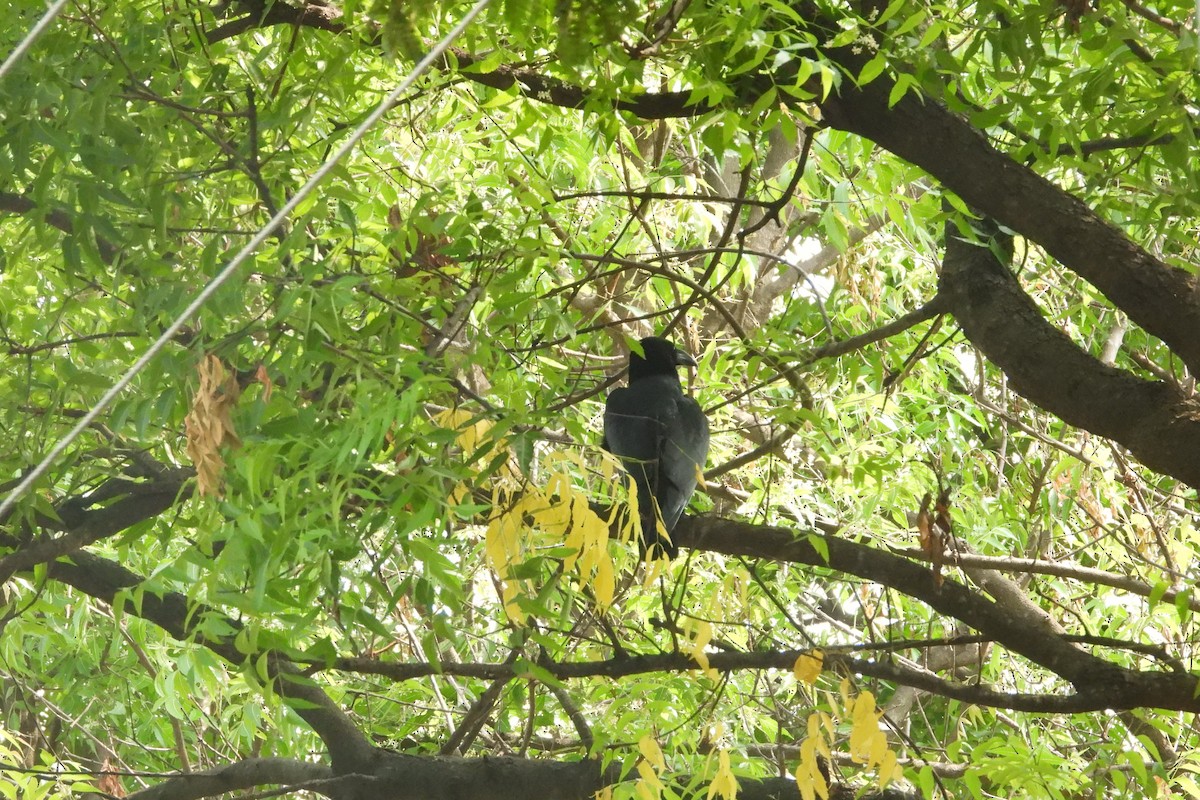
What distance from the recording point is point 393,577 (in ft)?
8.91

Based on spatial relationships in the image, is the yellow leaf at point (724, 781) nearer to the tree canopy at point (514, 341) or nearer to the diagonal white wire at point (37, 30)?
the tree canopy at point (514, 341)

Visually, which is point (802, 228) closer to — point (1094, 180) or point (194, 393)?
point (1094, 180)

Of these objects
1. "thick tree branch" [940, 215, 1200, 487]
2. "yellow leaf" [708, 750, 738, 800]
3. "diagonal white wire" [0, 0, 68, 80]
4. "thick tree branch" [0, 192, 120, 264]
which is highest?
"thick tree branch" [940, 215, 1200, 487]

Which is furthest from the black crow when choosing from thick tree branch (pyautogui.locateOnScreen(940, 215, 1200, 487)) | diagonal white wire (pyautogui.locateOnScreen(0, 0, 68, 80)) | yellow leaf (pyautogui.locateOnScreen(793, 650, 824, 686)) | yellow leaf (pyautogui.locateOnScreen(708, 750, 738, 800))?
diagonal white wire (pyautogui.locateOnScreen(0, 0, 68, 80))

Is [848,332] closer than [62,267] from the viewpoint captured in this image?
No

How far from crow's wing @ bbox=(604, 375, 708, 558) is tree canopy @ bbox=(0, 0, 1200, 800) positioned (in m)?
0.09

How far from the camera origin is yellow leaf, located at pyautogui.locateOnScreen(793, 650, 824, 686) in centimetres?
231

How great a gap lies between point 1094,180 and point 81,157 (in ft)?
5.94

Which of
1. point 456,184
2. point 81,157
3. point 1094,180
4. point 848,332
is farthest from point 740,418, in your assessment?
point 81,157

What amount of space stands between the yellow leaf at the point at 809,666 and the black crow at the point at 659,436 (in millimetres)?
432

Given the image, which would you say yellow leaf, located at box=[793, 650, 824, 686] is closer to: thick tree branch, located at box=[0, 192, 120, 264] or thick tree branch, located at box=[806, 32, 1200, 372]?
thick tree branch, located at box=[806, 32, 1200, 372]

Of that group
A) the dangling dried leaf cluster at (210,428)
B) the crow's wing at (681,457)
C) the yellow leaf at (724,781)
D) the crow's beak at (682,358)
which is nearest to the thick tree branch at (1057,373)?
the crow's wing at (681,457)

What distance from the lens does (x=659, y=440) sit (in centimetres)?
302

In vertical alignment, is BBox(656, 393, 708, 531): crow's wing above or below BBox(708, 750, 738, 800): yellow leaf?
above
